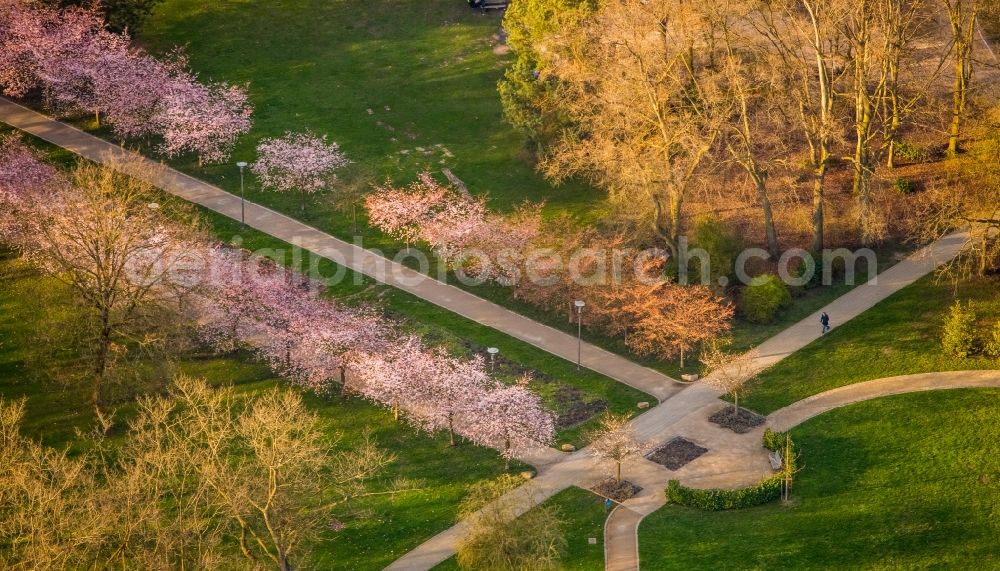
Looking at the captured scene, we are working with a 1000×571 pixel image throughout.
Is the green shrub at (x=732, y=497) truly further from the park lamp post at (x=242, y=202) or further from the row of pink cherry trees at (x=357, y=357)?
the park lamp post at (x=242, y=202)

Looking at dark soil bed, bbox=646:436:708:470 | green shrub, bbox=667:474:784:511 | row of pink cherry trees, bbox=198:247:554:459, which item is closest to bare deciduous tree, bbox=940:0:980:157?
dark soil bed, bbox=646:436:708:470

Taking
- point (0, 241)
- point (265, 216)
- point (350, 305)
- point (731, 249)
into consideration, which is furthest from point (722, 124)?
point (0, 241)

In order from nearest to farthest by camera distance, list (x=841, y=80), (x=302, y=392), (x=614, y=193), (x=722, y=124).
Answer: (x=302, y=392)
(x=722, y=124)
(x=614, y=193)
(x=841, y=80)

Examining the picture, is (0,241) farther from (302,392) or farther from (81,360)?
(302,392)

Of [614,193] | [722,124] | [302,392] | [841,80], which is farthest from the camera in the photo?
[841,80]

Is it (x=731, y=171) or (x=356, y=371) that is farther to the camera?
(x=731, y=171)

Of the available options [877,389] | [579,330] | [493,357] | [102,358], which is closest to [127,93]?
[102,358]

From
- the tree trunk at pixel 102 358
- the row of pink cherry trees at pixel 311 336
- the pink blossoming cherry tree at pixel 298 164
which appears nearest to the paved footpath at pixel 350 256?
the pink blossoming cherry tree at pixel 298 164
